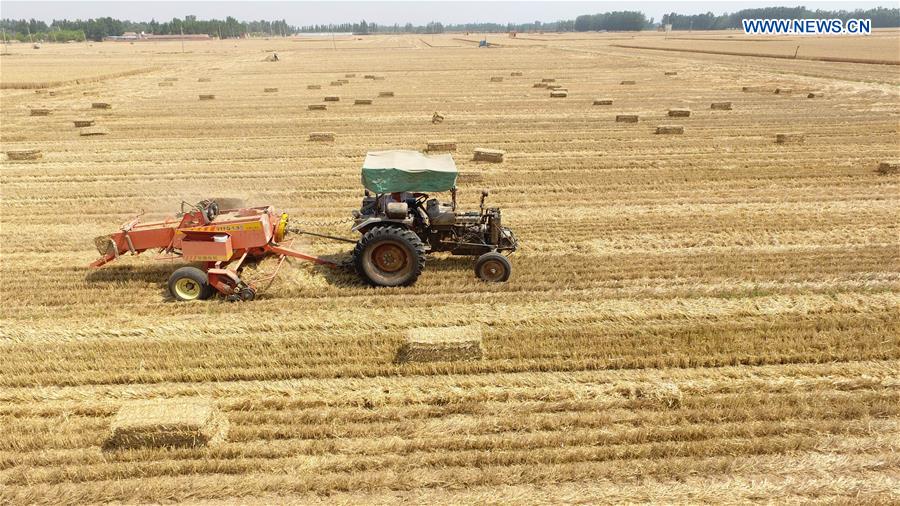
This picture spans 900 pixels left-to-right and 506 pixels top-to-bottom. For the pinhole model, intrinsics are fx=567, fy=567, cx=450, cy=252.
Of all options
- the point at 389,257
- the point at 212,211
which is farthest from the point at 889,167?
the point at 212,211

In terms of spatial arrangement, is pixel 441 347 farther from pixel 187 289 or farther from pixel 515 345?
pixel 187 289

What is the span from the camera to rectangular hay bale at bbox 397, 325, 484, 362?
655 cm

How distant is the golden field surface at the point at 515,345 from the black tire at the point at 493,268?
0.17 m

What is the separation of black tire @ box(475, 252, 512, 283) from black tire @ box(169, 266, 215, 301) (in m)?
3.95

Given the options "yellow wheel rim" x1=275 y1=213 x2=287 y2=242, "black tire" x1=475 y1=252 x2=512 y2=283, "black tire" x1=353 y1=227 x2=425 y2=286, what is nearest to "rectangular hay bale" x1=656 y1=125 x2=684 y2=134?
"black tire" x1=475 y1=252 x2=512 y2=283

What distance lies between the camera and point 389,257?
27.7 ft

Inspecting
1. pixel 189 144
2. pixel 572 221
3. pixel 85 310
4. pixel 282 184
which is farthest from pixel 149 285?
pixel 189 144

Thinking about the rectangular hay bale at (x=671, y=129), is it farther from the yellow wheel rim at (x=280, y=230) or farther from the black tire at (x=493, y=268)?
the yellow wheel rim at (x=280, y=230)

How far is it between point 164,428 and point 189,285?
132 inches

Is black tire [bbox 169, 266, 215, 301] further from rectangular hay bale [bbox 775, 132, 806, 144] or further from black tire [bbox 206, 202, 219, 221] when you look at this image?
rectangular hay bale [bbox 775, 132, 806, 144]

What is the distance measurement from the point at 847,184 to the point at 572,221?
746 centimetres

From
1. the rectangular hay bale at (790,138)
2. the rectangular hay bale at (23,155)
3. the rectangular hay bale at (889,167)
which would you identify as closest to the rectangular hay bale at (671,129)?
the rectangular hay bale at (790,138)

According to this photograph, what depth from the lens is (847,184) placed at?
13.7 m

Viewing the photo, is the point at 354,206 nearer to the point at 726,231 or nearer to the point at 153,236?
the point at 153,236
